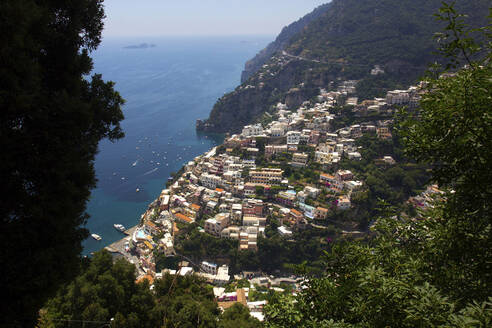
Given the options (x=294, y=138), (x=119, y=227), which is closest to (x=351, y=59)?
(x=294, y=138)

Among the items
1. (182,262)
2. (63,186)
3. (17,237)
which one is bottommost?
(182,262)

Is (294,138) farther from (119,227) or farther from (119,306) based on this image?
(119,306)

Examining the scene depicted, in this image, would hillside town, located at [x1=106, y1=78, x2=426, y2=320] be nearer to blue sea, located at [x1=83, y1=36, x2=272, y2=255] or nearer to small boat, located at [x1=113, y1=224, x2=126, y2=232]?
small boat, located at [x1=113, y1=224, x2=126, y2=232]

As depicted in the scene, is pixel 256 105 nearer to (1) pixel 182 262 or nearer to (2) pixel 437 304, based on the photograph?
(1) pixel 182 262

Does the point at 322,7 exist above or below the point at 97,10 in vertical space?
above

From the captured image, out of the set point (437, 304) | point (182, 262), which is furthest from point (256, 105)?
point (437, 304)

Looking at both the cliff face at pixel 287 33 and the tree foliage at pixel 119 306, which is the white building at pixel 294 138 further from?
the cliff face at pixel 287 33

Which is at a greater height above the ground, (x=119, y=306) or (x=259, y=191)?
(x=119, y=306)
